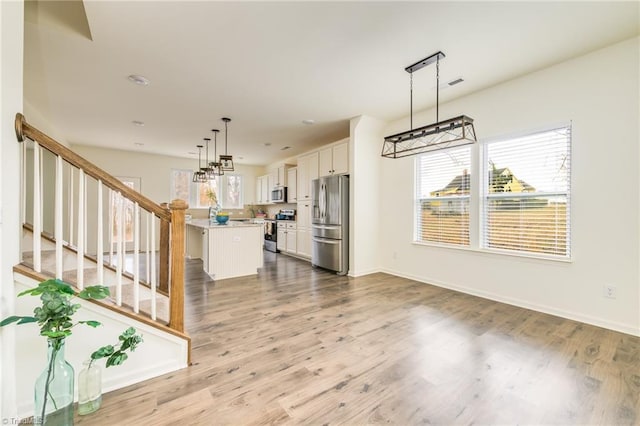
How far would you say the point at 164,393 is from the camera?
1656 mm

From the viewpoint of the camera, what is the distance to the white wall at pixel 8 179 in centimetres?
130

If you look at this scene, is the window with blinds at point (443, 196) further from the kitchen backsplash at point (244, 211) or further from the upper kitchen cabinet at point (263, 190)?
the upper kitchen cabinet at point (263, 190)

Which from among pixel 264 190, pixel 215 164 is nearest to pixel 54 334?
pixel 215 164

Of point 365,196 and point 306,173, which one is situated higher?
point 306,173

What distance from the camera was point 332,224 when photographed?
189 inches

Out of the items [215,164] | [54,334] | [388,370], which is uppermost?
[215,164]

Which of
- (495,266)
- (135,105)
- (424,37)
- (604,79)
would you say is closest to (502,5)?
(424,37)

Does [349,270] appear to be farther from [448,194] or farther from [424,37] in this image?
[424,37]

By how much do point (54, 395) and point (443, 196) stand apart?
4.30 meters

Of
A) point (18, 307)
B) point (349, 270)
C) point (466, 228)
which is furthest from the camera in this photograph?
point (349, 270)

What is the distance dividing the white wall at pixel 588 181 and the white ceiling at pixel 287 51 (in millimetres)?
235

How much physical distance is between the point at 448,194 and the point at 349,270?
202cm

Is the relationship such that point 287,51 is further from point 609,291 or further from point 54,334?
point 609,291

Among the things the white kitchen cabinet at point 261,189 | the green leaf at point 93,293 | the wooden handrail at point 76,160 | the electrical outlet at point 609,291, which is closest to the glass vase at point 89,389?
the green leaf at point 93,293
